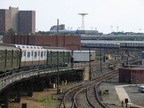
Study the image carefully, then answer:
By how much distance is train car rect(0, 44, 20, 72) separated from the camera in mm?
31312

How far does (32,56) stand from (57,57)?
392 inches

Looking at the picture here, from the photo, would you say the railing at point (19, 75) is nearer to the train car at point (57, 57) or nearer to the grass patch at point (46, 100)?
the train car at point (57, 57)

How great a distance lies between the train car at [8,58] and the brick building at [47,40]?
54679 millimetres

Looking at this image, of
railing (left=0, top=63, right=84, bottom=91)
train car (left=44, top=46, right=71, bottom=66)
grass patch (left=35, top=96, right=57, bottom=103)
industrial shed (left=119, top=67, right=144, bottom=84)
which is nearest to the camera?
railing (left=0, top=63, right=84, bottom=91)

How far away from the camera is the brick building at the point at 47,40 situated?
93.6m

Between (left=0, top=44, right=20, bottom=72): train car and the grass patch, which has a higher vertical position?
(left=0, top=44, right=20, bottom=72): train car

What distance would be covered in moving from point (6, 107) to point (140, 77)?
3151 centimetres


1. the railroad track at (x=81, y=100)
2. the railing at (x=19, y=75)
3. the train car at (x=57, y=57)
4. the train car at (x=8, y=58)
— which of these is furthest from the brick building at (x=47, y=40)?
the train car at (x=8, y=58)

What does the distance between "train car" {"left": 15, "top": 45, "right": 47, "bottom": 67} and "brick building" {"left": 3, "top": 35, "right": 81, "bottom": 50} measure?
4192cm

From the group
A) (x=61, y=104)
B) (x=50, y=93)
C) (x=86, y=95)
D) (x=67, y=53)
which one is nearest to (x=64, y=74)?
(x=67, y=53)

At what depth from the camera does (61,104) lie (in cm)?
3594

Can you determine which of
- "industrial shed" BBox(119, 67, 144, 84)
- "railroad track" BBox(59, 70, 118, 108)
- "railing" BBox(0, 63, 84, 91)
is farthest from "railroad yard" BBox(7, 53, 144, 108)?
"industrial shed" BBox(119, 67, 144, 84)

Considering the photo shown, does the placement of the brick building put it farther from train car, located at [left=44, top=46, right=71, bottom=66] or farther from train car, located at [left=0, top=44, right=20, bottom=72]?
train car, located at [left=0, top=44, right=20, bottom=72]

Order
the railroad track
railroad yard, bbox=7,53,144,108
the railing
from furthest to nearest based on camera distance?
railroad yard, bbox=7,53,144,108, the railroad track, the railing
